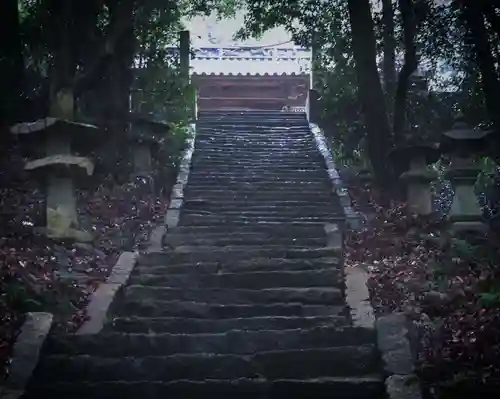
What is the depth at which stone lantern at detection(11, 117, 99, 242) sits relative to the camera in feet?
28.3

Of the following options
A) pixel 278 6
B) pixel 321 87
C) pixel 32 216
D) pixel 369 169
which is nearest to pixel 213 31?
pixel 321 87

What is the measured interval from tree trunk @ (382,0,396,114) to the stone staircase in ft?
9.20

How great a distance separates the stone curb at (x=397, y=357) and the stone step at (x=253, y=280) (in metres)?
1.54

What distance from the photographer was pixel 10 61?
10.5 meters

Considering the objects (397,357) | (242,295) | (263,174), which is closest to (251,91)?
(263,174)

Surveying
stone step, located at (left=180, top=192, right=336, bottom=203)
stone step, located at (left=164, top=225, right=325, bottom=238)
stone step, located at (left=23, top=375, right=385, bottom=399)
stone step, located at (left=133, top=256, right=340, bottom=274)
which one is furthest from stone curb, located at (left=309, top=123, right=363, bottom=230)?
stone step, located at (left=23, top=375, right=385, bottom=399)

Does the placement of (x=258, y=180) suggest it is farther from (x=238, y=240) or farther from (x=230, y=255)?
(x=230, y=255)

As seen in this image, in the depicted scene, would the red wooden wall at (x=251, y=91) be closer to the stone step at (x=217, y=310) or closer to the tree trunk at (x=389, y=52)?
the tree trunk at (x=389, y=52)

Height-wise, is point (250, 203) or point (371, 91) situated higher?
A: point (371, 91)

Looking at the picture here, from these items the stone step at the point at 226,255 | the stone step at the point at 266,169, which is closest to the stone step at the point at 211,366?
the stone step at the point at 226,255

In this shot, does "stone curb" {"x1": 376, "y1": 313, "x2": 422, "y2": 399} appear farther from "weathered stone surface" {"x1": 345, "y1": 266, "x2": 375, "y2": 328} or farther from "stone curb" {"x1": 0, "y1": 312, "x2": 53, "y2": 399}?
"stone curb" {"x1": 0, "y1": 312, "x2": 53, "y2": 399}

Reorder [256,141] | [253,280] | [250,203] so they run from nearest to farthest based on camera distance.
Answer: [253,280] → [250,203] → [256,141]

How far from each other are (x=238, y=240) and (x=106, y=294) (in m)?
2.68

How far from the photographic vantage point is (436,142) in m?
10.4
